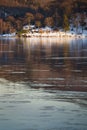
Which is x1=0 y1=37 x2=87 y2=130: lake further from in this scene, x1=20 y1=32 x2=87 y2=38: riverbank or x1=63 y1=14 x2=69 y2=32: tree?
x1=63 y1=14 x2=69 y2=32: tree

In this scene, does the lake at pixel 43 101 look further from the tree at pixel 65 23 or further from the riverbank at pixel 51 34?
the tree at pixel 65 23

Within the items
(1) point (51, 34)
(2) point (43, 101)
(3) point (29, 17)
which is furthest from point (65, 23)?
(2) point (43, 101)

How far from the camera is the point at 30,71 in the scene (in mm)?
18094

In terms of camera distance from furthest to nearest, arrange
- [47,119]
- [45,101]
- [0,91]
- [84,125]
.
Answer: [0,91]
[45,101]
[47,119]
[84,125]

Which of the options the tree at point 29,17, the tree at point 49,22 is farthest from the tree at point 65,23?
the tree at point 29,17

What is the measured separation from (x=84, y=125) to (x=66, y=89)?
4417 mm

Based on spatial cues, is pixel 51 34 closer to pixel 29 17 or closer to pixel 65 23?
pixel 65 23

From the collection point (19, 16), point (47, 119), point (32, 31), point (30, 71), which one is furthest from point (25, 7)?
point (47, 119)

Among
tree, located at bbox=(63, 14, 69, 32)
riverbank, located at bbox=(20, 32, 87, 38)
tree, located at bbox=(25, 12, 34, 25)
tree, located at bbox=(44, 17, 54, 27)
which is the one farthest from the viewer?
tree, located at bbox=(25, 12, 34, 25)

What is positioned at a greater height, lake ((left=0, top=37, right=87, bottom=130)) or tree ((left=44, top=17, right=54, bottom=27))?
Result: tree ((left=44, top=17, right=54, bottom=27))

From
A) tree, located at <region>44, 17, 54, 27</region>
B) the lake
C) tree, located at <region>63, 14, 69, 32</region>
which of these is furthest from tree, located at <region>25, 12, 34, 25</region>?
the lake

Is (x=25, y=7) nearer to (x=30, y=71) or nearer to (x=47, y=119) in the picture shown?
(x=30, y=71)

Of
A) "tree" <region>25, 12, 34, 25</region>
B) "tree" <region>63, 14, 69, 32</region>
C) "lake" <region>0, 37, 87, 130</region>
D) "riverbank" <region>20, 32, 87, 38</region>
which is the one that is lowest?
"riverbank" <region>20, 32, 87, 38</region>

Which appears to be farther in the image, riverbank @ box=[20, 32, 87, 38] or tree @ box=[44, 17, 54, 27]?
tree @ box=[44, 17, 54, 27]
